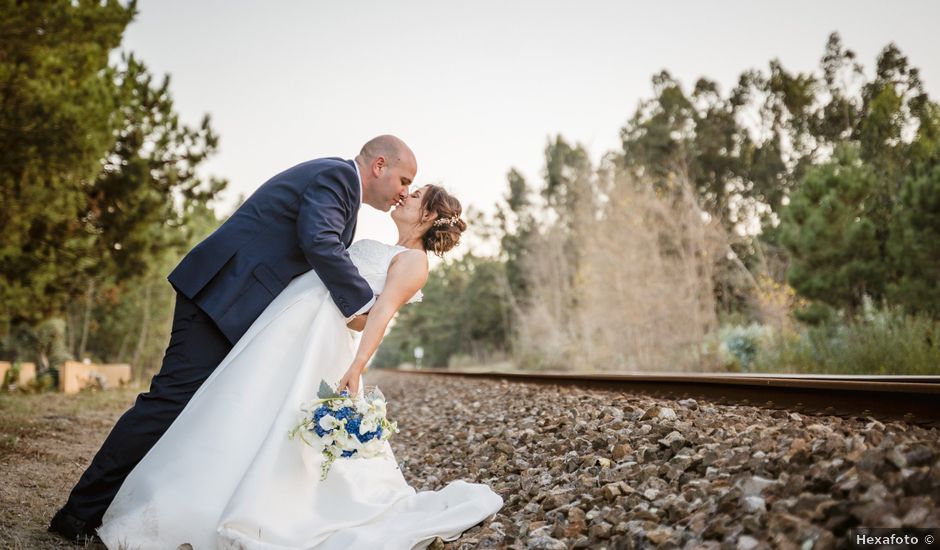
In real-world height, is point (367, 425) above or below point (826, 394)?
below

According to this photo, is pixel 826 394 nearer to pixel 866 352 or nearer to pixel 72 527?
pixel 72 527

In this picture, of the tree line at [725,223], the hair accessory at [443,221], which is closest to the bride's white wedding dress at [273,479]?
the hair accessory at [443,221]

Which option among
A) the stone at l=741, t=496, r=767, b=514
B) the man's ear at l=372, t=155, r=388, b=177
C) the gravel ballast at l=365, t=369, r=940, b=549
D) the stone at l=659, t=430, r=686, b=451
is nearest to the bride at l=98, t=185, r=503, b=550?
the gravel ballast at l=365, t=369, r=940, b=549

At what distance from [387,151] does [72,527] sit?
2.52 m

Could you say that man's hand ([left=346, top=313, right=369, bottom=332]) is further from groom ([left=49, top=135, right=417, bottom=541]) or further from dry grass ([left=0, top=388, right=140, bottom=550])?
dry grass ([left=0, top=388, right=140, bottom=550])

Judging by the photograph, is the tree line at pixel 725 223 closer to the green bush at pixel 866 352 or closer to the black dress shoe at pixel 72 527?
the green bush at pixel 866 352

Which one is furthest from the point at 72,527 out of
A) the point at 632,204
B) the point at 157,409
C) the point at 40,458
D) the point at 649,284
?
the point at 632,204

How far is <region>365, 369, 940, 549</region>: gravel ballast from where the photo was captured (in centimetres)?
225

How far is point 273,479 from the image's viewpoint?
10.7 ft

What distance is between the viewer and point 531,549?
286cm

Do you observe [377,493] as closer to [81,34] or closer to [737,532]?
[737,532]

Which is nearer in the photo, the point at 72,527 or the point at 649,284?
the point at 72,527

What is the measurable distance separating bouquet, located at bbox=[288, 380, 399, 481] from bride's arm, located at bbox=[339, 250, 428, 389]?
18 centimetres

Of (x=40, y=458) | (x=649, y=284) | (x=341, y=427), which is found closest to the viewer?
(x=341, y=427)
